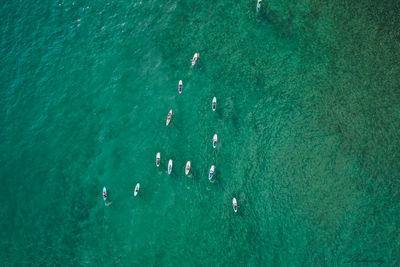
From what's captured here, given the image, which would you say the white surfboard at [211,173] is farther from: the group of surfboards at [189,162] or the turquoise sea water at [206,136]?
the turquoise sea water at [206,136]

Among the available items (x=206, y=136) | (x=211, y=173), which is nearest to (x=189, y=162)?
(x=211, y=173)

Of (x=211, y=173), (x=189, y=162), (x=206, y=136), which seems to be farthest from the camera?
(x=206, y=136)

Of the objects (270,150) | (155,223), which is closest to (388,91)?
(270,150)

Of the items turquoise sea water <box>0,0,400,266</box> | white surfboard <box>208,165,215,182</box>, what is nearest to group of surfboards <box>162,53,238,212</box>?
white surfboard <box>208,165,215,182</box>

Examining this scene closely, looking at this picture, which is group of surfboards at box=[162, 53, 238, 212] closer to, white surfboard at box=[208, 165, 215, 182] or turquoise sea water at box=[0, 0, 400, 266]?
white surfboard at box=[208, 165, 215, 182]

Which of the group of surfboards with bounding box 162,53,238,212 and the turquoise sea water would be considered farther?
the group of surfboards with bounding box 162,53,238,212

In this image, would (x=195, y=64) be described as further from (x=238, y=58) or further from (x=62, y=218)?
(x=62, y=218)

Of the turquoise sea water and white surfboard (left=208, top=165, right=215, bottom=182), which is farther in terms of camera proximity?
white surfboard (left=208, top=165, right=215, bottom=182)

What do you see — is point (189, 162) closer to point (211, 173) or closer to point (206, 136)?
point (211, 173)

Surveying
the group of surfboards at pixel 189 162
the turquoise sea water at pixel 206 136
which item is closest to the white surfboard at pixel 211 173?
the group of surfboards at pixel 189 162
